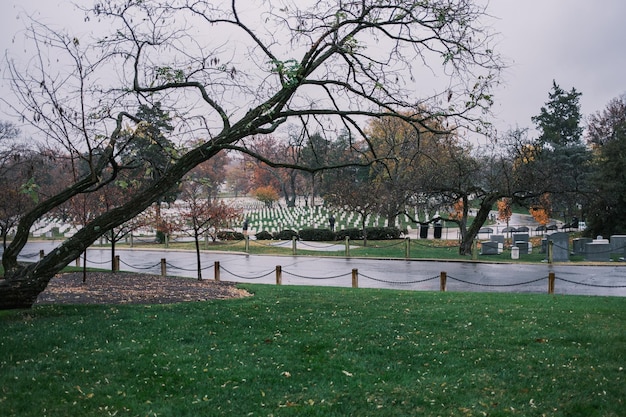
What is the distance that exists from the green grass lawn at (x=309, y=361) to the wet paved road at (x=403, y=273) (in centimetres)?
739

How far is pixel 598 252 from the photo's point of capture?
2578 centimetres

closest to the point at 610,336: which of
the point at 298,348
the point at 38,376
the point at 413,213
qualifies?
the point at 298,348

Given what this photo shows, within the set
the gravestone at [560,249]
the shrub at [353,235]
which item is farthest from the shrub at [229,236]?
the gravestone at [560,249]

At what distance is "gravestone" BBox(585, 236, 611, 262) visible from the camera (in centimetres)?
2577

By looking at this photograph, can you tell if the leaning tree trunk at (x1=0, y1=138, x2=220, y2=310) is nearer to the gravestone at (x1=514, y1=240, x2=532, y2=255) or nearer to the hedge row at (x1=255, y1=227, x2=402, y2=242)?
the gravestone at (x1=514, y1=240, x2=532, y2=255)

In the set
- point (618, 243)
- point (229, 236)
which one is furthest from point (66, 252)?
point (229, 236)

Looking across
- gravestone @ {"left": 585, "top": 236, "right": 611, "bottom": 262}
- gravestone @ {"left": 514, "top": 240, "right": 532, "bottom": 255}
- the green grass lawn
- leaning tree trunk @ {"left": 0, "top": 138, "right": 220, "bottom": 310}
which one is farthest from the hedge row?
leaning tree trunk @ {"left": 0, "top": 138, "right": 220, "bottom": 310}

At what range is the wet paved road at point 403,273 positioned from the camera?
17.2 m

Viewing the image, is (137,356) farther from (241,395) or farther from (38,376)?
(241,395)

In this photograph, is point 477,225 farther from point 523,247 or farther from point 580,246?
point 580,246

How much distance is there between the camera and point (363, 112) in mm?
9797

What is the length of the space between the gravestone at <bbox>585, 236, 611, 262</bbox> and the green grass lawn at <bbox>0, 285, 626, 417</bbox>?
17.9m

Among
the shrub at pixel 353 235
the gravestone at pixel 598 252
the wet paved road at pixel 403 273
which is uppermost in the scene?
the shrub at pixel 353 235

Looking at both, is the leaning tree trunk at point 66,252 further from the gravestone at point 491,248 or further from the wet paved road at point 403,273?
the gravestone at point 491,248
